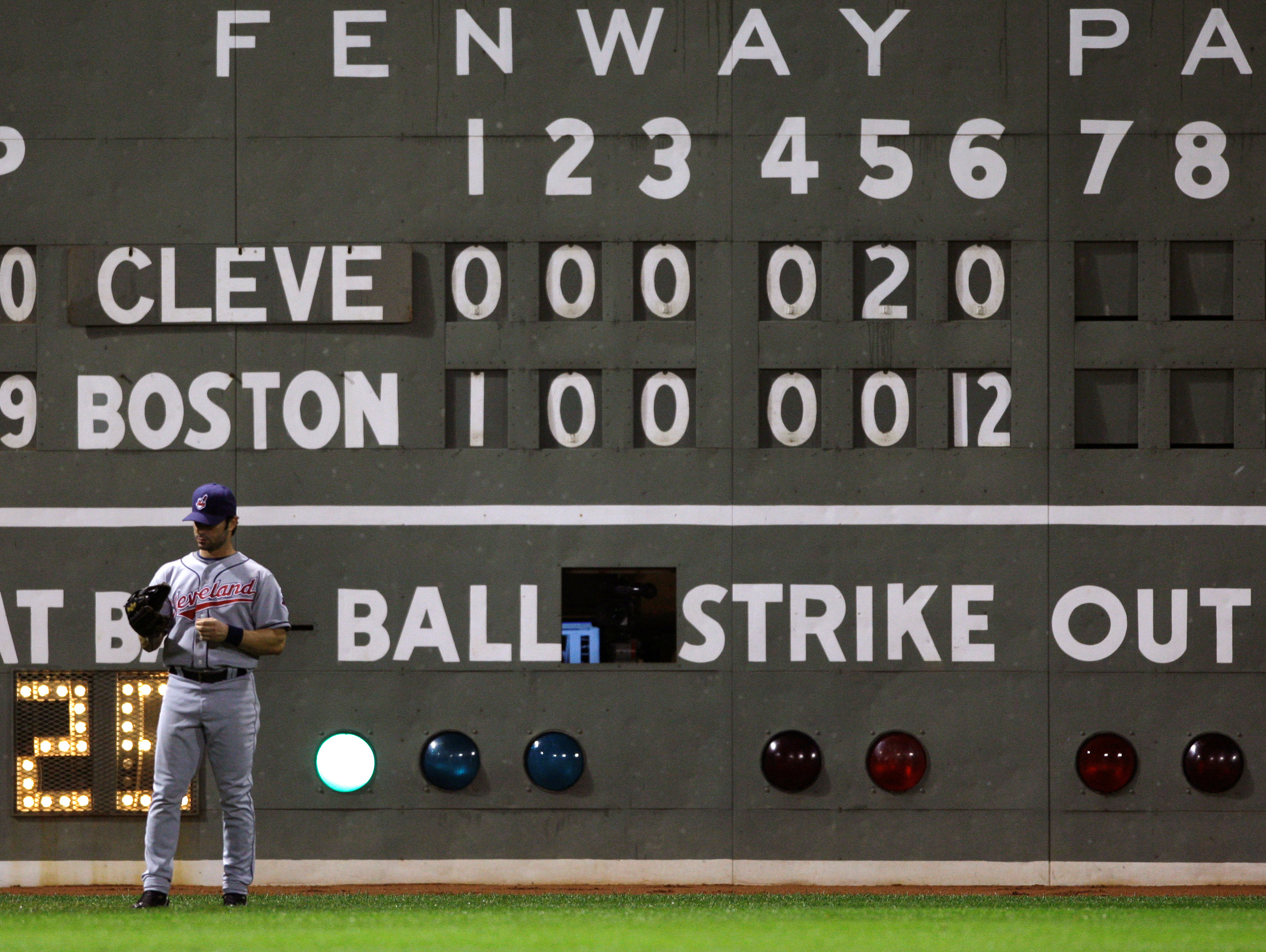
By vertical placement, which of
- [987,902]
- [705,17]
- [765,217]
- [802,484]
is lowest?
[987,902]

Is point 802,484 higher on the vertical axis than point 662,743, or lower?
higher

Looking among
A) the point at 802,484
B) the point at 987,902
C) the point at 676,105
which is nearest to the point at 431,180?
the point at 676,105

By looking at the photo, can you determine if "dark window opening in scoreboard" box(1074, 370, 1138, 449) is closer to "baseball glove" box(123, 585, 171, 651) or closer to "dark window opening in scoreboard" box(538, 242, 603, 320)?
"dark window opening in scoreboard" box(538, 242, 603, 320)

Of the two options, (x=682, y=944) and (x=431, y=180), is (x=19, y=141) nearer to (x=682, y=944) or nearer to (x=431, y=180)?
(x=431, y=180)

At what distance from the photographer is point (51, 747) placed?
19.1 feet

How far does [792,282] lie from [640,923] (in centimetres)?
255

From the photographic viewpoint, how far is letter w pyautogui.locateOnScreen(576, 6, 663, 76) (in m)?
5.93

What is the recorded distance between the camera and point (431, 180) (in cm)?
593

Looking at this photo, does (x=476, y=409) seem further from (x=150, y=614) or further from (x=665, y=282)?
(x=150, y=614)

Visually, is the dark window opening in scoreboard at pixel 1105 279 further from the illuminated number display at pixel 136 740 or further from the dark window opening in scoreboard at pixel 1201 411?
the illuminated number display at pixel 136 740

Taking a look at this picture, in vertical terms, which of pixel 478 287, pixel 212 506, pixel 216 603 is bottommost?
pixel 216 603

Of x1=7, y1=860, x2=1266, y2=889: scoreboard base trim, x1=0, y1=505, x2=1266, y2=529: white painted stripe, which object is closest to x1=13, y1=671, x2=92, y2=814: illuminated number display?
x1=7, y1=860, x2=1266, y2=889: scoreboard base trim

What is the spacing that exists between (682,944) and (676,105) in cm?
325

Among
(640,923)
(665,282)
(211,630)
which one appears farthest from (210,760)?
(665,282)
